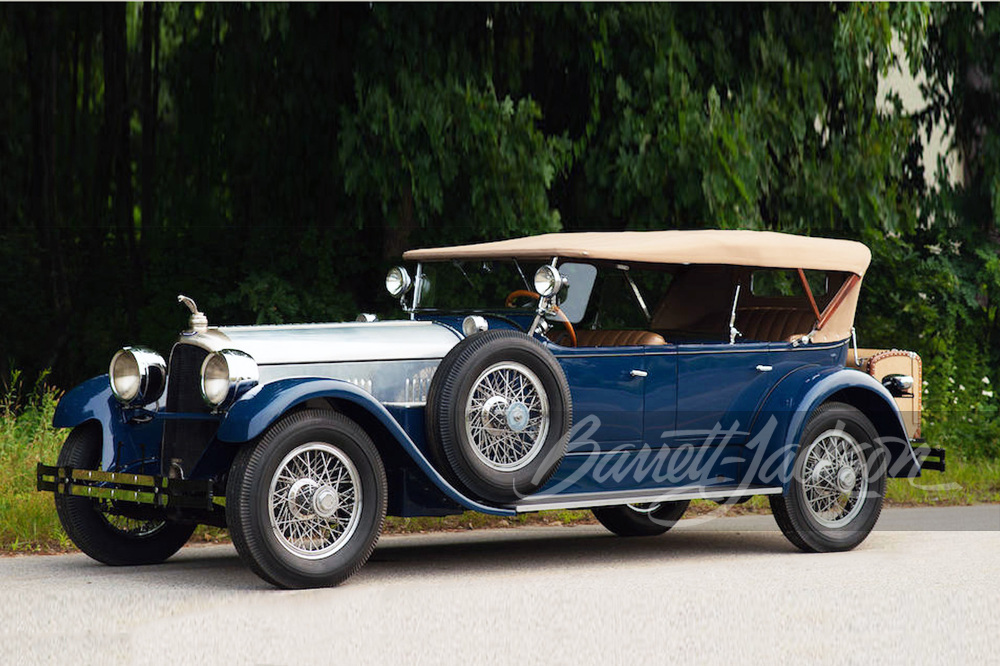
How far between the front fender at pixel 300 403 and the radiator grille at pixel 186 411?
48 cm

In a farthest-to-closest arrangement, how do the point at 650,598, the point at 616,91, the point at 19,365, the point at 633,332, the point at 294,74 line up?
the point at 19,365 < the point at 294,74 < the point at 616,91 < the point at 633,332 < the point at 650,598

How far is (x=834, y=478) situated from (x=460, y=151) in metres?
5.29

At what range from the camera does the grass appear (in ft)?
30.8

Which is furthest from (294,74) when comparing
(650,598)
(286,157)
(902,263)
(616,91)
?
(650,598)

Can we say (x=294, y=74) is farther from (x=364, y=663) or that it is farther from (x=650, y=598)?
(x=364, y=663)

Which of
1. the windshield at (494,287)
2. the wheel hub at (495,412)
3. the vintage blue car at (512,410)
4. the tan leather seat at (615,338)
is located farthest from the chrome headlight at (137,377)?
the tan leather seat at (615,338)

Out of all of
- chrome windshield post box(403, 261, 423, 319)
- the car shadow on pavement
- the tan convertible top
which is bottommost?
the car shadow on pavement

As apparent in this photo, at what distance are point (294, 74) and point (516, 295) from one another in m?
6.82

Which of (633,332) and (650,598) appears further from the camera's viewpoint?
(633,332)

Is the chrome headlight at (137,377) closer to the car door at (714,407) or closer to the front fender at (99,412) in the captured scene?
the front fender at (99,412)

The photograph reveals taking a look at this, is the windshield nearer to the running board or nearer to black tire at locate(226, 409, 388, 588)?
the running board

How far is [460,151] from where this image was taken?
13312mm

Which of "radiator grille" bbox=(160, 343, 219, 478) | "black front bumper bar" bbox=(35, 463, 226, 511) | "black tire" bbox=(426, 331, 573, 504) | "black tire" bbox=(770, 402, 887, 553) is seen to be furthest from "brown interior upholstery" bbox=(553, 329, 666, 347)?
"black front bumper bar" bbox=(35, 463, 226, 511)

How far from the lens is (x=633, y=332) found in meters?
9.28
